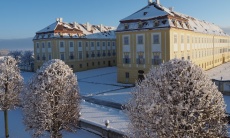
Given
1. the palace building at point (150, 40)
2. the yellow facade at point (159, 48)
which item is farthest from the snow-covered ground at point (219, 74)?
the palace building at point (150, 40)

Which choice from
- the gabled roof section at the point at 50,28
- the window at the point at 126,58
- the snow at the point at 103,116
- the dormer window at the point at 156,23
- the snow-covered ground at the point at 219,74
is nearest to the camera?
the snow at the point at 103,116

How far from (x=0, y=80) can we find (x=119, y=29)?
22.1 m

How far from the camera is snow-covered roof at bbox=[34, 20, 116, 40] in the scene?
175 ft

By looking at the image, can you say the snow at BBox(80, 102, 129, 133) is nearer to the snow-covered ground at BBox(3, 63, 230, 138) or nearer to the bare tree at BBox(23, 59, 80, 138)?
the snow-covered ground at BBox(3, 63, 230, 138)

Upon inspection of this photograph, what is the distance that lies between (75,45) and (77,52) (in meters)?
1.77

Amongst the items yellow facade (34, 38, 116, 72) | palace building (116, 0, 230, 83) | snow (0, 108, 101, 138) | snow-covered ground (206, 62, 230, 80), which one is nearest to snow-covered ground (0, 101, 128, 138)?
snow (0, 108, 101, 138)

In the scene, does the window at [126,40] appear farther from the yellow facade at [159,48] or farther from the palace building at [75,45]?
the palace building at [75,45]

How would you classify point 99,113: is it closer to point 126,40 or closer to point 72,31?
point 126,40

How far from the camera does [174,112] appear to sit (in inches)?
377

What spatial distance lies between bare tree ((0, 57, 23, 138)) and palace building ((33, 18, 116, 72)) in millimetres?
31101

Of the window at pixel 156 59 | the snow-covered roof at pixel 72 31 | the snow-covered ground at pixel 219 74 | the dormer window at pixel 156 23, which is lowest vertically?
the snow-covered ground at pixel 219 74

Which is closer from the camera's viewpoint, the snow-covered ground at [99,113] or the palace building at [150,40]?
the snow-covered ground at [99,113]

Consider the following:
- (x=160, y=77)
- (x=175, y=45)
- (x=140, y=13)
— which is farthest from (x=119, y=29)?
(x=160, y=77)

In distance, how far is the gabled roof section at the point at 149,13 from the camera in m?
35.8
